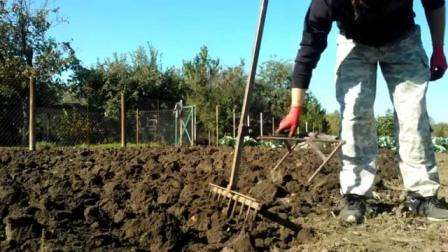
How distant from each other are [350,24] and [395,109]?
61 centimetres

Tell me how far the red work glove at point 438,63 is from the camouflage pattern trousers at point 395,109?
181 mm

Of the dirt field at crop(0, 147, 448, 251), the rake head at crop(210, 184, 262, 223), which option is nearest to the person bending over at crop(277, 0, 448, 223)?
the dirt field at crop(0, 147, 448, 251)

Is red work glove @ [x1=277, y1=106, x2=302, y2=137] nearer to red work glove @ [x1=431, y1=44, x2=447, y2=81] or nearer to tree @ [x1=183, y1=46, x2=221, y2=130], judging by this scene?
red work glove @ [x1=431, y1=44, x2=447, y2=81]

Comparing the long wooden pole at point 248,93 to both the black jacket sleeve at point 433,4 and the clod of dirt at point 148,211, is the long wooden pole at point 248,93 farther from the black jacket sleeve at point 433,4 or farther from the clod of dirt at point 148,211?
the black jacket sleeve at point 433,4

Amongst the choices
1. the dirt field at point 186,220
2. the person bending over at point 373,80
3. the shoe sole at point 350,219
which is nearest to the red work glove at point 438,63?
the person bending over at point 373,80

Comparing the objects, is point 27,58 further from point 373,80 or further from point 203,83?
point 373,80

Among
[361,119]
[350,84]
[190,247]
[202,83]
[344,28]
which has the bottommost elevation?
[190,247]

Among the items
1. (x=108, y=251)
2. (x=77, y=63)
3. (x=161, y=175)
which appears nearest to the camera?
(x=108, y=251)

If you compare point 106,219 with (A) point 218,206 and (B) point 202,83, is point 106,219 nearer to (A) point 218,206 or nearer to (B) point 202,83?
(A) point 218,206

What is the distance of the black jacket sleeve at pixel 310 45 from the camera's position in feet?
11.5

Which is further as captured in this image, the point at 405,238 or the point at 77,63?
the point at 77,63

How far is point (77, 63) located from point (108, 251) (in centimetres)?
2268

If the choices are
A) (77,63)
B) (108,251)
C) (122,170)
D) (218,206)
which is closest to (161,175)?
(122,170)

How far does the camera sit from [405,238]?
314cm
